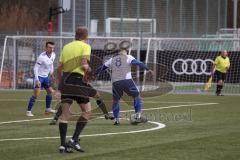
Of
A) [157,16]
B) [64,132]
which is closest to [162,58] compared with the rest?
[157,16]

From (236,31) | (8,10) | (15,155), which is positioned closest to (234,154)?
(15,155)

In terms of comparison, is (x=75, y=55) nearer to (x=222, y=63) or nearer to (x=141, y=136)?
(x=141, y=136)

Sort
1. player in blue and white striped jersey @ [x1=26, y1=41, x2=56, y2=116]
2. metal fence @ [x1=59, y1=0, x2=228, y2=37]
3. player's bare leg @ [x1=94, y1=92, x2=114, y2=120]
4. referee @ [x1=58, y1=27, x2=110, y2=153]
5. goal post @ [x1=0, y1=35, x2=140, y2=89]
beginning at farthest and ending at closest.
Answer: metal fence @ [x1=59, y1=0, x2=228, y2=37] < goal post @ [x1=0, y1=35, x2=140, y2=89] < player in blue and white striped jersey @ [x1=26, y1=41, x2=56, y2=116] < player's bare leg @ [x1=94, y1=92, x2=114, y2=120] < referee @ [x1=58, y1=27, x2=110, y2=153]

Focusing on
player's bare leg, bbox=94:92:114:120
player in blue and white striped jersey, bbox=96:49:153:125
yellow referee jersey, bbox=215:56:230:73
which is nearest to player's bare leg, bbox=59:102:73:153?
player in blue and white striped jersey, bbox=96:49:153:125

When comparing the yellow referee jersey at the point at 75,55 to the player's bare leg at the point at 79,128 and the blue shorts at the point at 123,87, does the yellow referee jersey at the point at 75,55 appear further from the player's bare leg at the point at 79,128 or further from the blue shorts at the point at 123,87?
the blue shorts at the point at 123,87

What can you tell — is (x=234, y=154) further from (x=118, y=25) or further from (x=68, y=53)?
(x=118, y=25)

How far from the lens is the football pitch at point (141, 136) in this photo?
11461 mm

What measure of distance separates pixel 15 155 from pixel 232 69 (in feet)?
74.5

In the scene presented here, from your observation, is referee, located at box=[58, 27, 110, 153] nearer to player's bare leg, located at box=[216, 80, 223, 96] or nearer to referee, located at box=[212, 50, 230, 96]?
player's bare leg, located at box=[216, 80, 223, 96]

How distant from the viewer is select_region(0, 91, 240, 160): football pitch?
37.6ft

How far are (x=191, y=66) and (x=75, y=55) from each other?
21.3 m

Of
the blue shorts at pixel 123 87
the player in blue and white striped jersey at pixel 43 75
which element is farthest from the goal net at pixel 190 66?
the blue shorts at pixel 123 87

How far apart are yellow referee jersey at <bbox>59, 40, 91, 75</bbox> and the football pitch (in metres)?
1.38

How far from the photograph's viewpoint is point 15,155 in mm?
11453
